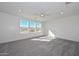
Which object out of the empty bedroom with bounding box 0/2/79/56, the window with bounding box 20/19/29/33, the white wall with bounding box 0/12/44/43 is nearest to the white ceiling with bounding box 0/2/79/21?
the empty bedroom with bounding box 0/2/79/56

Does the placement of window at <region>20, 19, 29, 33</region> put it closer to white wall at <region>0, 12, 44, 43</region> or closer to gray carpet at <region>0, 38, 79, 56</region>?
white wall at <region>0, 12, 44, 43</region>

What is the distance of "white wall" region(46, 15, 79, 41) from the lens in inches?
226

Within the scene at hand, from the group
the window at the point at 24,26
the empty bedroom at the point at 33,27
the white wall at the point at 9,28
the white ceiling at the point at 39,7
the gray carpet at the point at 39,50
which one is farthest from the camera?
the window at the point at 24,26

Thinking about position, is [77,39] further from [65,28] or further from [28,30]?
[28,30]

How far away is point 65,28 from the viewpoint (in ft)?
22.0

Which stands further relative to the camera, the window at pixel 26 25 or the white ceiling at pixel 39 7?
the window at pixel 26 25

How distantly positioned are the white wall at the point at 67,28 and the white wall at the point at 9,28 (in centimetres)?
431

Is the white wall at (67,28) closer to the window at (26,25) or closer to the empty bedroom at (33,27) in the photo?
the empty bedroom at (33,27)

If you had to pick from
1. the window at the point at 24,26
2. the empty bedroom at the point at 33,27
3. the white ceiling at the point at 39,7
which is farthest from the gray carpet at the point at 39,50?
the window at the point at 24,26

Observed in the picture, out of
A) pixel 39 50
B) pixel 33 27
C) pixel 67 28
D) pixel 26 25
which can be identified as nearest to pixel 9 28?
pixel 26 25

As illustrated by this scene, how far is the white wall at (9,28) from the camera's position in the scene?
4.81m

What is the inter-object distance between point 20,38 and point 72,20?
5422mm

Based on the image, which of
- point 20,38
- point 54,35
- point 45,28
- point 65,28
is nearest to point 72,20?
point 65,28

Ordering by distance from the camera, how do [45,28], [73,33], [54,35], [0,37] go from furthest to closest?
[45,28], [54,35], [73,33], [0,37]
